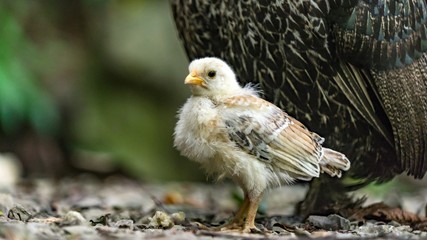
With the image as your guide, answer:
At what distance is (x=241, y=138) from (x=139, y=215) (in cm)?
131

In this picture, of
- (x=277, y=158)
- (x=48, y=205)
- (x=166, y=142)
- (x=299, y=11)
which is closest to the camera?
(x=277, y=158)

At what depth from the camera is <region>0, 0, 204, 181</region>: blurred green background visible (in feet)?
27.9

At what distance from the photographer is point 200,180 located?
8875 millimetres

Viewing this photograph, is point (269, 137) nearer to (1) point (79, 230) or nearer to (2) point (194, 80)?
(2) point (194, 80)

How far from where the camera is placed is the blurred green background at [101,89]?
8.51 metres

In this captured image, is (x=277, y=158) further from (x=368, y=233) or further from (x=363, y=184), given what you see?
(x=363, y=184)

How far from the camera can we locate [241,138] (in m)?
3.66

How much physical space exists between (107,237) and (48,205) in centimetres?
199

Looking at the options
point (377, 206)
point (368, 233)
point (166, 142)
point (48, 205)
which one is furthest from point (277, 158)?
point (166, 142)

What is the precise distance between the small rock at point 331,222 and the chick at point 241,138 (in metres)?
0.48

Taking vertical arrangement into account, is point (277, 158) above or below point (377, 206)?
above

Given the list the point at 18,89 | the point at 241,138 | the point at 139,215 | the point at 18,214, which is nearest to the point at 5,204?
the point at 18,214

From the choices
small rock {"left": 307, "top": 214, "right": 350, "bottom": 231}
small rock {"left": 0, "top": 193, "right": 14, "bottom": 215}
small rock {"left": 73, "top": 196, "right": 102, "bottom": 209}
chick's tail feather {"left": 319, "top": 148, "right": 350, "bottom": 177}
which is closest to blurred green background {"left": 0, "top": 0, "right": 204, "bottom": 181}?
small rock {"left": 73, "top": 196, "right": 102, "bottom": 209}

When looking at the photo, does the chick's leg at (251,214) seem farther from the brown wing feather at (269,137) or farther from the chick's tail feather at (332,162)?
the chick's tail feather at (332,162)
